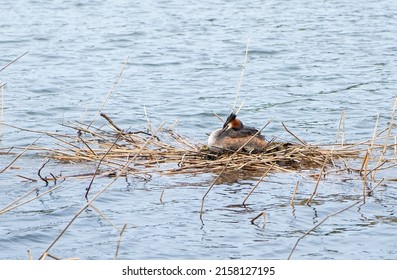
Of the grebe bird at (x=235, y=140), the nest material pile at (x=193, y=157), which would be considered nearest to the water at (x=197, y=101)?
the nest material pile at (x=193, y=157)

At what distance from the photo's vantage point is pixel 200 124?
491 inches

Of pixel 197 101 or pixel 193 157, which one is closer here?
pixel 193 157

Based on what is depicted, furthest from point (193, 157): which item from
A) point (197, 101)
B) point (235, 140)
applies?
point (197, 101)

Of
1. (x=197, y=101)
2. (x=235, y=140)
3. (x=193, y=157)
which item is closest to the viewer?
(x=235, y=140)

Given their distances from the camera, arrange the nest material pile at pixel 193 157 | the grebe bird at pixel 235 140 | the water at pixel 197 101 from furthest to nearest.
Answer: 1. the grebe bird at pixel 235 140
2. the nest material pile at pixel 193 157
3. the water at pixel 197 101

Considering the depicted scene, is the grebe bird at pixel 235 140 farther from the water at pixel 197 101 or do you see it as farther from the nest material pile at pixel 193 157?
the water at pixel 197 101

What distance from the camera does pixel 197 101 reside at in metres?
A: 14.0

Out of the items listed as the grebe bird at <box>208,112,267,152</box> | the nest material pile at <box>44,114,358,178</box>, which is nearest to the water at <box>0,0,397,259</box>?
the nest material pile at <box>44,114,358,178</box>

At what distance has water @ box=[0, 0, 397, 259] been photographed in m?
7.78

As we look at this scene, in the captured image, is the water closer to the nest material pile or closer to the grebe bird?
the nest material pile

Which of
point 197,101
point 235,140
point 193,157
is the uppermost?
point 235,140

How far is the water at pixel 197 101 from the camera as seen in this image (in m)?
7.78

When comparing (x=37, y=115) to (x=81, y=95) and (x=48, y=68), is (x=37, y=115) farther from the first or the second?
(x=48, y=68)

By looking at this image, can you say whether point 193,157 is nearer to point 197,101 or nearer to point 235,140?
point 235,140
